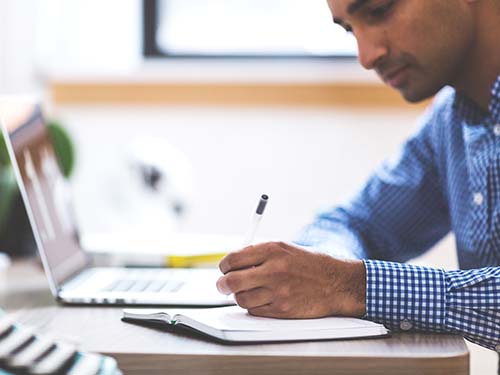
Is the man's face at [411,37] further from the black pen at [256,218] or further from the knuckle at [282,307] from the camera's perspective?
the knuckle at [282,307]

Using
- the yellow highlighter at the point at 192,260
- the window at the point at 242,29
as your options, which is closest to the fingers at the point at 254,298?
the yellow highlighter at the point at 192,260

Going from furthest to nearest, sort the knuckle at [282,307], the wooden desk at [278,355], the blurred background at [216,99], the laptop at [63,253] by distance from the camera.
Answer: the blurred background at [216,99]
the laptop at [63,253]
the knuckle at [282,307]
the wooden desk at [278,355]

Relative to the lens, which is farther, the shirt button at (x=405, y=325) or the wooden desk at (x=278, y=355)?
the shirt button at (x=405, y=325)

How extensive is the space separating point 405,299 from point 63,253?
0.55m

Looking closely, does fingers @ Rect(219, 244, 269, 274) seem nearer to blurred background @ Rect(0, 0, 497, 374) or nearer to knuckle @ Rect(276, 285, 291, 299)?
knuckle @ Rect(276, 285, 291, 299)

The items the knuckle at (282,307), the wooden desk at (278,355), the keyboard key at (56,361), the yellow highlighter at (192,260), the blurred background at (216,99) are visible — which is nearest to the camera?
the keyboard key at (56,361)

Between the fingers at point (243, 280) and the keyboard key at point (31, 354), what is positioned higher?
the keyboard key at point (31, 354)

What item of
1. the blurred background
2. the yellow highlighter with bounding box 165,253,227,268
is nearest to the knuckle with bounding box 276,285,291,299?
the yellow highlighter with bounding box 165,253,227,268

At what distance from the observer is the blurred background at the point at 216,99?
2.72 m

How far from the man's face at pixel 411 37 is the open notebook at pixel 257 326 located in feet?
1.87

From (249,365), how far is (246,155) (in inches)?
78.3

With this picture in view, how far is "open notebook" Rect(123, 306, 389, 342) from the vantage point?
0.86 m

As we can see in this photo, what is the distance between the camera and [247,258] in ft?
3.14

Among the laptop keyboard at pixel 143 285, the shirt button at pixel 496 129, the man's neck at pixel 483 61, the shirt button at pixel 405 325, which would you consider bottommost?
the laptop keyboard at pixel 143 285
